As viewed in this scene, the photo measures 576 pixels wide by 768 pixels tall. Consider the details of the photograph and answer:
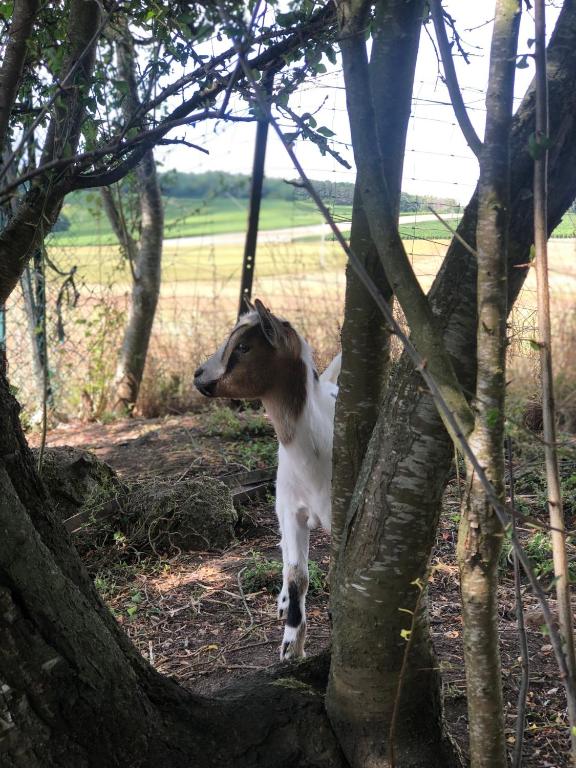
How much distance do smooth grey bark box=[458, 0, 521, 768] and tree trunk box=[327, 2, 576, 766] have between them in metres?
0.21

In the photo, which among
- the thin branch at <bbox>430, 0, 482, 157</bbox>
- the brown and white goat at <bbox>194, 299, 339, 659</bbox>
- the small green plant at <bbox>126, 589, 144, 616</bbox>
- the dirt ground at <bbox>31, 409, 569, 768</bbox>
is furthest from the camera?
the small green plant at <bbox>126, 589, 144, 616</bbox>

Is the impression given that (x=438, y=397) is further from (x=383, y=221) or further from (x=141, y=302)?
(x=141, y=302)

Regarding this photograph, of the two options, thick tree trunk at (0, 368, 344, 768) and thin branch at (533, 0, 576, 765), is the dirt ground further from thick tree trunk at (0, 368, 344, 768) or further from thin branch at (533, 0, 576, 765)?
thin branch at (533, 0, 576, 765)

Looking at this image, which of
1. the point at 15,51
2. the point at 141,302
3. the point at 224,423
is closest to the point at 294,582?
the point at 15,51

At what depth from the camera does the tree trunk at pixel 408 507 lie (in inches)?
75.9

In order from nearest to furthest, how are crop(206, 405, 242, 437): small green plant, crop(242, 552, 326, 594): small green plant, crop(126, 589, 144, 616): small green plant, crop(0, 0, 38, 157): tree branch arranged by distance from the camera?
crop(0, 0, 38, 157): tree branch
crop(126, 589, 144, 616): small green plant
crop(242, 552, 326, 594): small green plant
crop(206, 405, 242, 437): small green plant

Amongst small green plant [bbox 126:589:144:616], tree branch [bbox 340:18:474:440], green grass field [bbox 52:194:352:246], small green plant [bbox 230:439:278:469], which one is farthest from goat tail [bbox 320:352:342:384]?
green grass field [bbox 52:194:352:246]

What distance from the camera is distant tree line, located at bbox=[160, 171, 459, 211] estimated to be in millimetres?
3748

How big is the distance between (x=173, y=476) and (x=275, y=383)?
6.34ft

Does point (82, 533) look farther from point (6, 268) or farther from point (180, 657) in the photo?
point (6, 268)

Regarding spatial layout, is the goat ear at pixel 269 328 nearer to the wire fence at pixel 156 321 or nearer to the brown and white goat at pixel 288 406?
the brown and white goat at pixel 288 406

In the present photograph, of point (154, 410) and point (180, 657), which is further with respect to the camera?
point (154, 410)

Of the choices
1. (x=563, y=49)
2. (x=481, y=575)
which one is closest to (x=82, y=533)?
(x=481, y=575)

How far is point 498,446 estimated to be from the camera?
178cm
